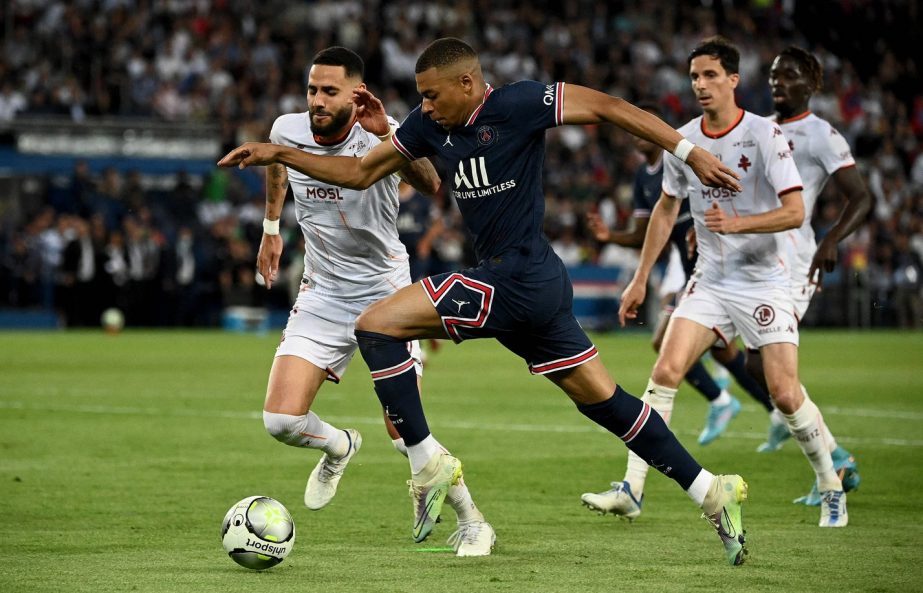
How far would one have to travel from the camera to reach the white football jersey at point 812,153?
9453mm

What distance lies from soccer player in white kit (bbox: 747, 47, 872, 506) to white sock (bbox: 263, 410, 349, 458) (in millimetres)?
3003

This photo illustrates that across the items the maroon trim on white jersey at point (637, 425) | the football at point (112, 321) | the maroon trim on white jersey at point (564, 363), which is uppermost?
the maroon trim on white jersey at point (564, 363)

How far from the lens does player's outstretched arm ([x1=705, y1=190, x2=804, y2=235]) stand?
7.12 meters

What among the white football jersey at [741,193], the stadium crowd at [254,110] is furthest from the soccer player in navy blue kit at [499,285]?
the stadium crowd at [254,110]

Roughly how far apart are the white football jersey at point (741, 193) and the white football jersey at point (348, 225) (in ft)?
5.85

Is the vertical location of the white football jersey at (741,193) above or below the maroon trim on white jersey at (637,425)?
above

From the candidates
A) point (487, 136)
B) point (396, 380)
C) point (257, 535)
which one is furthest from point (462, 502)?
point (487, 136)

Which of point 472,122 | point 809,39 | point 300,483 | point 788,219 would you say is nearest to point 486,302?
point 472,122

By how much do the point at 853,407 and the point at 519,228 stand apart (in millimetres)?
9182

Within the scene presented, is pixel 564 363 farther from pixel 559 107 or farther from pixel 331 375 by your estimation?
pixel 331 375

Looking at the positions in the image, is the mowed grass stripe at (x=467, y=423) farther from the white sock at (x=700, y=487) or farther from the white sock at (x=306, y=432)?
the white sock at (x=700, y=487)

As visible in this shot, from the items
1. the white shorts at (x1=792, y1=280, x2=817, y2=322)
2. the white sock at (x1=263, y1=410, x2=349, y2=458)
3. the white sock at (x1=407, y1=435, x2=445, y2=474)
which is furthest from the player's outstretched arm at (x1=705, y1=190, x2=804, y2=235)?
the white sock at (x1=263, y1=410, x2=349, y2=458)

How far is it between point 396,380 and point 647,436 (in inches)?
47.1

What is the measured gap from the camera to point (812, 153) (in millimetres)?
9531
